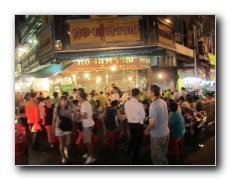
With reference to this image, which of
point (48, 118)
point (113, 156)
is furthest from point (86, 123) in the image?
point (48, 118)

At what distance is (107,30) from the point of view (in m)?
5.86

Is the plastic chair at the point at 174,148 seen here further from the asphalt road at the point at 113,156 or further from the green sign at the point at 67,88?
the green sign at the point at 67,88

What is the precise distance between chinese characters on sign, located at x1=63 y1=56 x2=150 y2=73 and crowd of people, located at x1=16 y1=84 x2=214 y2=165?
2.87 ft

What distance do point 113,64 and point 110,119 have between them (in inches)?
97.3

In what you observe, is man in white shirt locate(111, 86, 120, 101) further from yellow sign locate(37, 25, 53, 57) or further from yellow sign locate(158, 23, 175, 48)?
yellow sign locate(37, 25, 53, 57)

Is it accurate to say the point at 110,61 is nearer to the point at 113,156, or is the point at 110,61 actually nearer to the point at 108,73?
the point at 108,73

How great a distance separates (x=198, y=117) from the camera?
21.9 feet

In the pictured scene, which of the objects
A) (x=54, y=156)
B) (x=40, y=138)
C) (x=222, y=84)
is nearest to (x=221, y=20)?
(x=222, y=84)

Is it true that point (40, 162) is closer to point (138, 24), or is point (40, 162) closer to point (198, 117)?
point (138, 24)

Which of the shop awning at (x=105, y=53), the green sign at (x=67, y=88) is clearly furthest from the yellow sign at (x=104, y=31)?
the green sign at (x=67, y=88)

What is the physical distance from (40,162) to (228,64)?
399 centimetres

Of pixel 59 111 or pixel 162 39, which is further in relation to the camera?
pixel 162 39
